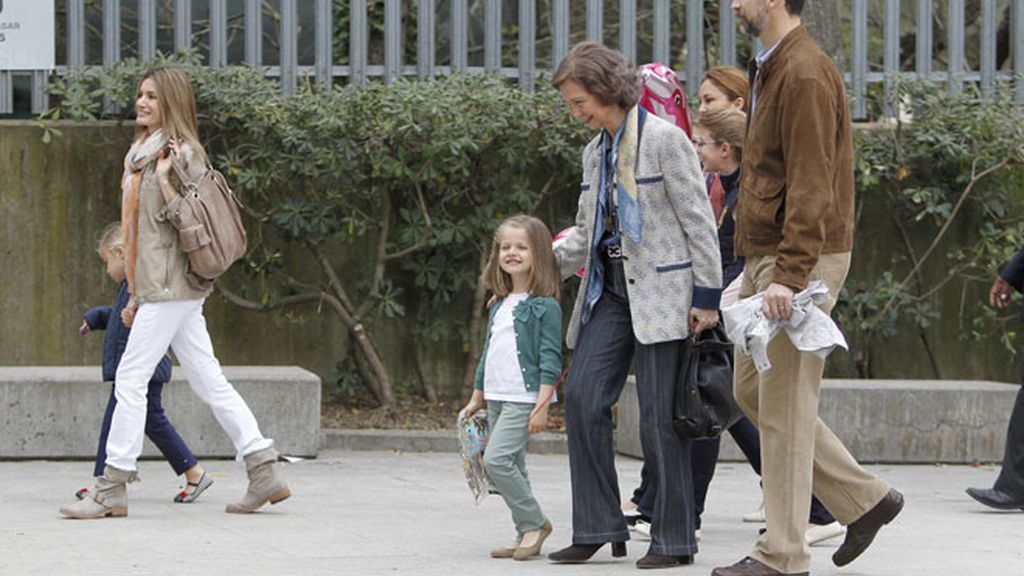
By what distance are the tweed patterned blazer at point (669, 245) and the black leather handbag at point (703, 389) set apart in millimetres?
87

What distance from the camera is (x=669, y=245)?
19.7 feet

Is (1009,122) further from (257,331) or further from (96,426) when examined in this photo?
(96,426)

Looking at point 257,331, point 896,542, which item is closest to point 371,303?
point 257,331

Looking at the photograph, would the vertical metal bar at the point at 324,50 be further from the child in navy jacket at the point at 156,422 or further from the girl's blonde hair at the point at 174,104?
the girl's blonde hair at the point at 174,104

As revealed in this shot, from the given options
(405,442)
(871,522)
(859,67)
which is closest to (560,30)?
(859,67)

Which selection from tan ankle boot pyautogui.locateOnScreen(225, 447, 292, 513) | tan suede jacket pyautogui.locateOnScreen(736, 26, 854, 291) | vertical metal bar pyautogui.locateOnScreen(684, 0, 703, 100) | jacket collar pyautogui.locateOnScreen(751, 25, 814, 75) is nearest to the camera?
tan suede jacket pyautogui.locateOnScreen(736, 26, 854, 291)

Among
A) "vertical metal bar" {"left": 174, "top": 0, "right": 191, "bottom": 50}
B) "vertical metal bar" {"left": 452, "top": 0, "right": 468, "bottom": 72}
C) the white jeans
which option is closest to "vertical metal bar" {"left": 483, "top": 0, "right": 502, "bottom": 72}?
"vertical metal bar" {"left": 452, "top": 0, "right": 468, "bottom": 72}

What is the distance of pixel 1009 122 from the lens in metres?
10.3

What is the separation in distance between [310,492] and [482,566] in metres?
2.09

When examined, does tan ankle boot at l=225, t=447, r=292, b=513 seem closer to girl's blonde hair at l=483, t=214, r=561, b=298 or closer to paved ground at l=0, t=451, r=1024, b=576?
paved ground at l=0, t=451, r=1024, b=576

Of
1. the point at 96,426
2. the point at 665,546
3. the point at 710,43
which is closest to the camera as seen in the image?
the point at 665,546

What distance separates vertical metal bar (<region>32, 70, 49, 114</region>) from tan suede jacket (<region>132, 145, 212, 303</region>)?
342 cm

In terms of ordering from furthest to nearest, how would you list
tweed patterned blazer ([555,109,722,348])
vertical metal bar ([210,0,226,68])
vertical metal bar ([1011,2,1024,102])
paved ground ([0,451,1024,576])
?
vertical metal bar ([1011,2,1024,102]) → vertical metal bar ([210,0,226,68]) → paved ground ([0,451,1024,576]) → tweed patterned blazer ([555,109,722,348])

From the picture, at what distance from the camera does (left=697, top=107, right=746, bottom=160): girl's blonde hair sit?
6715mm
